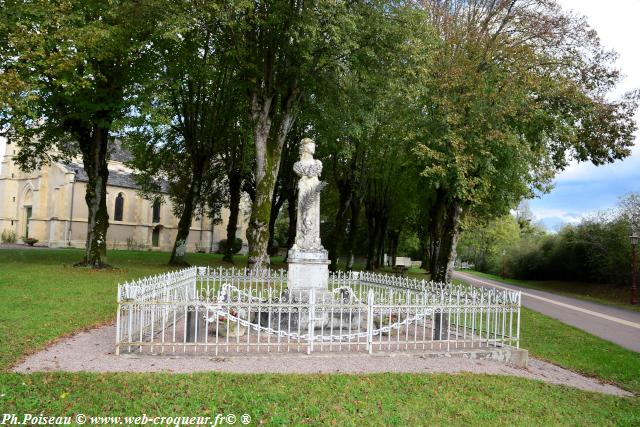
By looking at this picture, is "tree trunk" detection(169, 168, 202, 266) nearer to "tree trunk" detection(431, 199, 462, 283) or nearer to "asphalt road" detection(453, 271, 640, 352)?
"tree trunk" detection(431, 199, 462, 283)

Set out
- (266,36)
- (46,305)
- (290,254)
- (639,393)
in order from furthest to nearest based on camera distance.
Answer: (266,36) < (46,305) < (290,254) < (639,393)

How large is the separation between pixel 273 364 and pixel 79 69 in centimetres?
1631

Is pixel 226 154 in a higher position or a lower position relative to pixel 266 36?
lower

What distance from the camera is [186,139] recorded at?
26234 millimetres

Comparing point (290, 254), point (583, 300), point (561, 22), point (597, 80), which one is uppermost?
point (561, 22)

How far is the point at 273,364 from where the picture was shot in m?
8.10

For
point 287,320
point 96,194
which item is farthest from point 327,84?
point 287,320

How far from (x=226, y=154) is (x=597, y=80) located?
20526 mm

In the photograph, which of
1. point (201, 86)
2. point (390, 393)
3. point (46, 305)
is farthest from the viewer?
point (201, 86)

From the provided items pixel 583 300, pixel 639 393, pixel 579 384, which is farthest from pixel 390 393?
pixel 583 300

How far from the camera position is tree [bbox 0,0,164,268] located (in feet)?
51.8

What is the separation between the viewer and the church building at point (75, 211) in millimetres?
48688

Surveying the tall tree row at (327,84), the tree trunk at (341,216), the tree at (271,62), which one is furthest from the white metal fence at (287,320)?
the tree trunk at (341,216)

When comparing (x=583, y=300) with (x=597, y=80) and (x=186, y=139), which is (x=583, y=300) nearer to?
(x=597, y=80)
